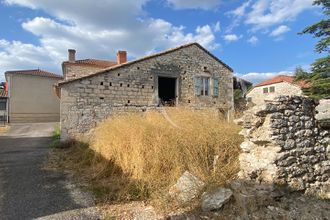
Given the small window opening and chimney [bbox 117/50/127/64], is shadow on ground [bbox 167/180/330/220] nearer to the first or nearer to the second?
the small window opening

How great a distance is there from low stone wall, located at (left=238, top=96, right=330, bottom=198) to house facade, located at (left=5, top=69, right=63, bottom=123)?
2462 centimetres

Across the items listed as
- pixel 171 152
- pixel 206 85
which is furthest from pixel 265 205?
pixel 206 85

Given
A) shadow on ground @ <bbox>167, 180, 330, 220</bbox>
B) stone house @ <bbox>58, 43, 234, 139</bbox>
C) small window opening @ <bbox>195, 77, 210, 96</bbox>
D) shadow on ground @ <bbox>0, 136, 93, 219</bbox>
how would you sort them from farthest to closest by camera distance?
small window opening @ <bbox>195, 77, 210, 96</bbox> → stone house @ <bbox>58, 43, 234, 139</bbox> → shadow on ground @ <bbox>0, 136, 93, 219</bbox> → shadow on ground @ <bbox>167, 180, 330, 220</bbox>

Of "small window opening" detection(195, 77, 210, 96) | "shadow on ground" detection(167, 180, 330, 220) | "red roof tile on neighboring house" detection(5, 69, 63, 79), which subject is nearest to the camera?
"shadow on ground" detection(167, 180, 330, 220)

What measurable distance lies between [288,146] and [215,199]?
1.70 meters

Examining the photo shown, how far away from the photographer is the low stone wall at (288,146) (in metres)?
4.54

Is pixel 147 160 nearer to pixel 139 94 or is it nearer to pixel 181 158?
pixel 181 158

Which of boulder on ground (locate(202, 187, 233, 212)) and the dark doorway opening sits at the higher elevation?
the dark doorway opening

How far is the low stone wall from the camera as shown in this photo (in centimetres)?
454

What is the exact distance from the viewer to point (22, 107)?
998 inches

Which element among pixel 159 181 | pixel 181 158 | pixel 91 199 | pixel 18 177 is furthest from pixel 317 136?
pixel 18 177

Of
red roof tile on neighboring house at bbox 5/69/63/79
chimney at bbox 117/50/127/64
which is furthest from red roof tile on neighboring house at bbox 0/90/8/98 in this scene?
chimney at bbox 117/50/127/64

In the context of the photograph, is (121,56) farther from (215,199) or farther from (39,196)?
(215,199)

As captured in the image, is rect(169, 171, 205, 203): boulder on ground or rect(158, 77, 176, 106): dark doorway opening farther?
rect(158, 77, 176, 106): dark doorway opening
